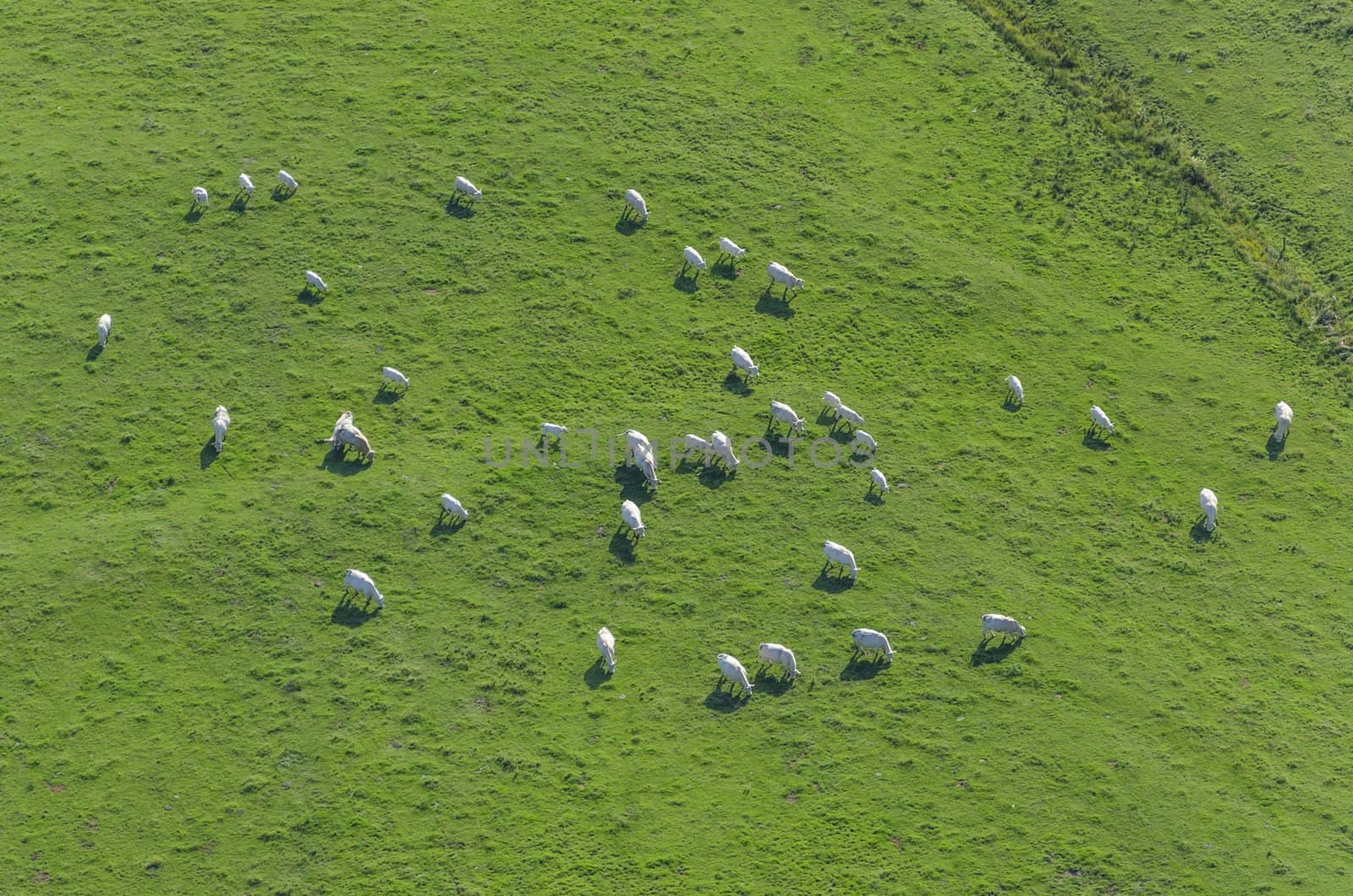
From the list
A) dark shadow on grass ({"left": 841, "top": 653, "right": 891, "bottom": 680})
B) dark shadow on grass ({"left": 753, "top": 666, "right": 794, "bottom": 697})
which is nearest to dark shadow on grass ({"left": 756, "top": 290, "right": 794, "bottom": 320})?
dark shadow on grass ({"left": 841, "top": 653, "right": 891, "bottom": 680})

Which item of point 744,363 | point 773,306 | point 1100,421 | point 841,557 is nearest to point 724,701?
point 841,557

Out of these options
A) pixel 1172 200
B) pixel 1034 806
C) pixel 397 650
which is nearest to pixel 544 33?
pixel 1172 200

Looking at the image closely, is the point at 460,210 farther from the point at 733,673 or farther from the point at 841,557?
the point at 733,673

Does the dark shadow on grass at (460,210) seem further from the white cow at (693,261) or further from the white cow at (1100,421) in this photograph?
the white cow at (1100,421)

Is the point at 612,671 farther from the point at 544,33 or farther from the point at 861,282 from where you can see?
the point at 544,33

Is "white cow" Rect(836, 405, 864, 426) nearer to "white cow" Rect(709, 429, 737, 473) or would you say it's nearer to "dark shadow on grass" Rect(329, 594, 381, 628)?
"white cow" Rect(709, 429, 737, 473)
